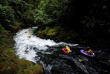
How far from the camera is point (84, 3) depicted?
5.31m

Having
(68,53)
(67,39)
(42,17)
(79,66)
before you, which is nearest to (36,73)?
(79,66)

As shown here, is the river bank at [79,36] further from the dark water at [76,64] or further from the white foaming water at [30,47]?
the dark water at [76,64]

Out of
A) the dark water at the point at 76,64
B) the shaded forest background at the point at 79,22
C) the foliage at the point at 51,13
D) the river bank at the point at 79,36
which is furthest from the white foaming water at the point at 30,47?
the foliage at the point at 51,13

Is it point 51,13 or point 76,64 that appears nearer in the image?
point 76,64

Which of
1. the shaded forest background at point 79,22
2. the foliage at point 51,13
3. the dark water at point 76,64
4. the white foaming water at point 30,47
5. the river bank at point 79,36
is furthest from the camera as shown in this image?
the foliage at point 51,13

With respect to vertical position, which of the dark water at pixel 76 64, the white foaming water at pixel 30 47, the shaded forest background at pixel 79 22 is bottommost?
the white foaming water at pixel 30 47

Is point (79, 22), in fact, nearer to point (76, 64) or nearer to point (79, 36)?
point (79, 36)

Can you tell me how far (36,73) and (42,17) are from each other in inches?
278

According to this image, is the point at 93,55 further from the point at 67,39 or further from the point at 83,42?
the point at 67,39

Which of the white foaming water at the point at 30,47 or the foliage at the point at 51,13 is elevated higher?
the foliage at the point at 51,13

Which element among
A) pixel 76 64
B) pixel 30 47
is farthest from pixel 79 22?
pixel 30 47

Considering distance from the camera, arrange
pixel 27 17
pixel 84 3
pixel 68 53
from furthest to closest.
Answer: pixel 27 17, pixel 84 3, pixel 68 53

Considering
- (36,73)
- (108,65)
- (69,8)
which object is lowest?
(108,65)

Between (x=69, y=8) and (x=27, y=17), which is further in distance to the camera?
(x=27, y=17)
